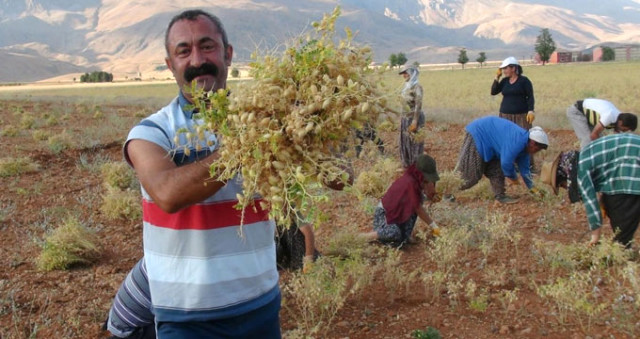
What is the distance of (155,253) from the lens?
6.99ft

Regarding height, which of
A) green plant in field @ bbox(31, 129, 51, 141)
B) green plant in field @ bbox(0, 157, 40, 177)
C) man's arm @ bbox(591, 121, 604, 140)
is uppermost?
man's arm @ bbox(591, 121, 604, 140)

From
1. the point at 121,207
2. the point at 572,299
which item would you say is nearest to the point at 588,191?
the point at 572,299

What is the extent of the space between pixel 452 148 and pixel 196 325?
9387 mm

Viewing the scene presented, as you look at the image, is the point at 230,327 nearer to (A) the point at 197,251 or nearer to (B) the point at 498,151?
(A) the point at 197,251

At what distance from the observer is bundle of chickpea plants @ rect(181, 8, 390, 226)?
166 centimetres

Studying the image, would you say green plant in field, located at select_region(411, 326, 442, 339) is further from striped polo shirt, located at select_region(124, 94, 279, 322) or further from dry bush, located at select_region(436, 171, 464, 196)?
dry bush, located at select_region(436, 171, 464, 196)

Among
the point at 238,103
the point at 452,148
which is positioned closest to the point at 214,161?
the point at 238,103

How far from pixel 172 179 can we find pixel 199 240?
0.34 metres

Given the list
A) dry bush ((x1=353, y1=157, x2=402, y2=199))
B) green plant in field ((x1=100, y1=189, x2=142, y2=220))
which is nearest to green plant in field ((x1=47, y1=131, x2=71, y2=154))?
green plant in field ((x1=100, y1=189, x2=142, y2=220))

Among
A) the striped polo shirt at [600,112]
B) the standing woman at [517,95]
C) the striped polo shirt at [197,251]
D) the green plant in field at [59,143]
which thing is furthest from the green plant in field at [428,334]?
the green plant in field at [59,143]

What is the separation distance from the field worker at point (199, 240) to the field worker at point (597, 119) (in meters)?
5.27

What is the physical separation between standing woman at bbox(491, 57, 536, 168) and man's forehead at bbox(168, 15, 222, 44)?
23.3 feet

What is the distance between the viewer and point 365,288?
4645 millimetres

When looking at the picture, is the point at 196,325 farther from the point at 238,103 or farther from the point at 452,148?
the point at 452,148
